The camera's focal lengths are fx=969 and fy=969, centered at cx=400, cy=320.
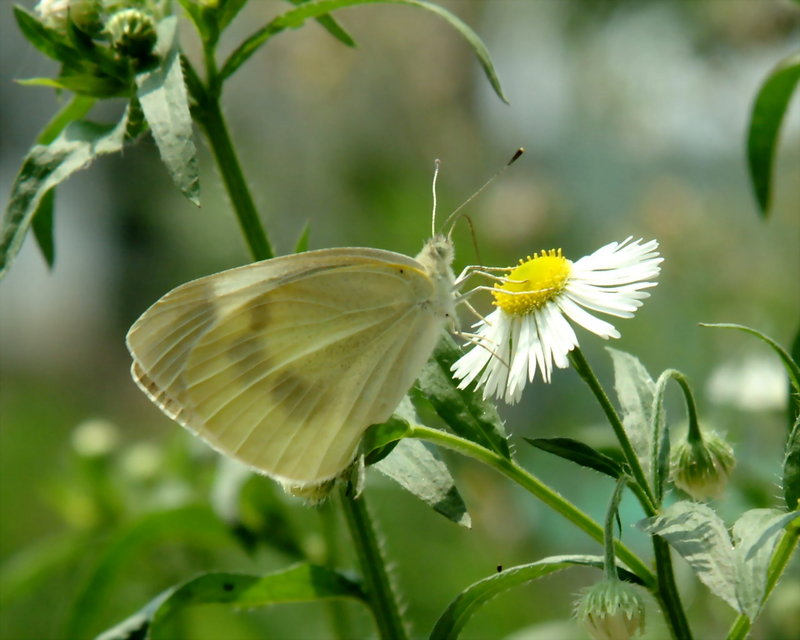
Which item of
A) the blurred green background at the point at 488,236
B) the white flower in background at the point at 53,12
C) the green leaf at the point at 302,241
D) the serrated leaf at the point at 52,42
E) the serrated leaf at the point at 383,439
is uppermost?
the white flower in background at the point at 53,12

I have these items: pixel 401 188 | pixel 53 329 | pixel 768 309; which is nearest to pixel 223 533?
pixel 768 309

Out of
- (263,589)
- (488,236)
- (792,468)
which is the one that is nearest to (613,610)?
(792,468)

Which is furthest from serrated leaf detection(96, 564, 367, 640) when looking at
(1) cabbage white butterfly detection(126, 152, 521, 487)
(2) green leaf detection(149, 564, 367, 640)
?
(1) cabbage white butterfly detection(126, 152, 521, 487)

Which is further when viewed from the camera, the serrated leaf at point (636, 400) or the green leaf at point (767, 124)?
the green leaf at point (767, 124)

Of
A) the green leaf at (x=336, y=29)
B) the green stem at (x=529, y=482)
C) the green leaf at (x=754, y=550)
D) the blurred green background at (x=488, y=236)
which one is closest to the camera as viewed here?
the green leaf at (x=754, y=550)

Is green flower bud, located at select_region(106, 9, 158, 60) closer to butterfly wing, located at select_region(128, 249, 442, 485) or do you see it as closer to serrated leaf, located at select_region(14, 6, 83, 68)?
serrated leaf, located at select_region(14, 6, 83, 68)

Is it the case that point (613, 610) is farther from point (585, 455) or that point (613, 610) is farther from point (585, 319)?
point (585, 319)

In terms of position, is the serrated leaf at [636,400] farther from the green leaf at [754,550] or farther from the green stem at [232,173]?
the green stem at [232,173]

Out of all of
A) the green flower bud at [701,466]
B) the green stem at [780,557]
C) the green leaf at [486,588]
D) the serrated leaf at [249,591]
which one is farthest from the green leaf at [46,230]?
the green stem at [780,557]
